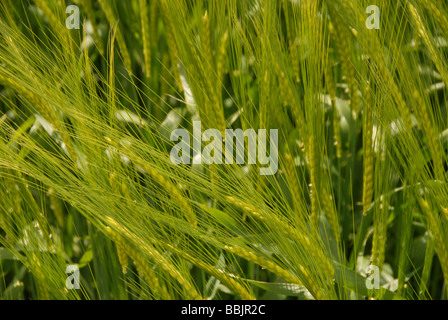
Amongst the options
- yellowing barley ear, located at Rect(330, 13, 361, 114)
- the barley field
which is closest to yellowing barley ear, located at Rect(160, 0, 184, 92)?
the barley field

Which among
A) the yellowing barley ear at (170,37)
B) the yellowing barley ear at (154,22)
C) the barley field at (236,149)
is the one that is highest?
the yellowing barley ear at (154,22)

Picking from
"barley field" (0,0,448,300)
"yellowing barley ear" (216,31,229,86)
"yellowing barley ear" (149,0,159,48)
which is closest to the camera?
"barley field" (0,0,448,300)

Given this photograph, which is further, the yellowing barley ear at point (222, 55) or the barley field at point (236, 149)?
the yellowing barley ear at point (222, 55)

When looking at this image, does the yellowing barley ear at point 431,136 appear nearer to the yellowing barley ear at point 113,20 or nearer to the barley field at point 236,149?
the barley field at point 236,149

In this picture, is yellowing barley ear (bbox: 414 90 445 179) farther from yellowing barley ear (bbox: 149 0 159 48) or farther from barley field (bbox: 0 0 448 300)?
yellowing barley ear (bbox: 149 0 159 48)

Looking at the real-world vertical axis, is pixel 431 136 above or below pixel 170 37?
below

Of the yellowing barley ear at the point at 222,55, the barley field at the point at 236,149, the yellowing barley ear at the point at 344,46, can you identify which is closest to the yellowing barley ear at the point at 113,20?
the barley field at the point at 236,149

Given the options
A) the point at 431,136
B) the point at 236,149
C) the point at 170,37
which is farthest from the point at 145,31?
the point at 431,136

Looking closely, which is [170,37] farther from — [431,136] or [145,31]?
[431,136]

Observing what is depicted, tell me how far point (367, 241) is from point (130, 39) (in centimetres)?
48

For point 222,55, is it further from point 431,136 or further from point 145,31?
point 431,136

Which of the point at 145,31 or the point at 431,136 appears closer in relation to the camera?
the point at 431,136

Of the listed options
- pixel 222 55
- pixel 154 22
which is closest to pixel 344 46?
pixel 222 55
